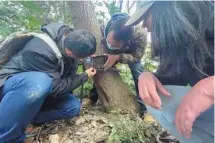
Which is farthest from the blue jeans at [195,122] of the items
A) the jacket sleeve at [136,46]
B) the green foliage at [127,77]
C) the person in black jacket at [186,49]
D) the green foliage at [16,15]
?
the green foliage at [16,15]

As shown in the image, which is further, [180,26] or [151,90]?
[151,90]

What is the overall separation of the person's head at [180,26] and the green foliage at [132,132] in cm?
105

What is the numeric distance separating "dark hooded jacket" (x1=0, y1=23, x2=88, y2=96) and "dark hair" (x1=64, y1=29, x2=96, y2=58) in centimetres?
13

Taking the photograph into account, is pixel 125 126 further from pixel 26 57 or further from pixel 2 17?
pixel 2 17

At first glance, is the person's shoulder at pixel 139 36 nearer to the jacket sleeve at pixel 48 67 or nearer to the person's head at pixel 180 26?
the jacket sleeve at pixel 48 67

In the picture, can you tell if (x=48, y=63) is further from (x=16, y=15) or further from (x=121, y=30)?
(x=16, y=15)

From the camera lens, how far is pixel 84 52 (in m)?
2.72

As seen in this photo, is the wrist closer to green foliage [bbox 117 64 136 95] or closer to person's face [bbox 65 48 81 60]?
person's face [bbox 65 48 81 60]

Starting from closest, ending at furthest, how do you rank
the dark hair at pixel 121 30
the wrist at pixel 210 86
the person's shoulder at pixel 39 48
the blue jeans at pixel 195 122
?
the wrist at pixel 210 86
the blue jeans at pixel 195 122
the person's shoulder at pixel 39 48
the dark hair at pixel 121 30

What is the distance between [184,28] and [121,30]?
1.41 meters

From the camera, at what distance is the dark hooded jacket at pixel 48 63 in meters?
2.68

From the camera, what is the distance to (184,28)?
4.91ft

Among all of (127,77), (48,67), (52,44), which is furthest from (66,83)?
(127,77)

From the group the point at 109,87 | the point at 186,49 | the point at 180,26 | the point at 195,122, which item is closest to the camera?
the point at 180,26
